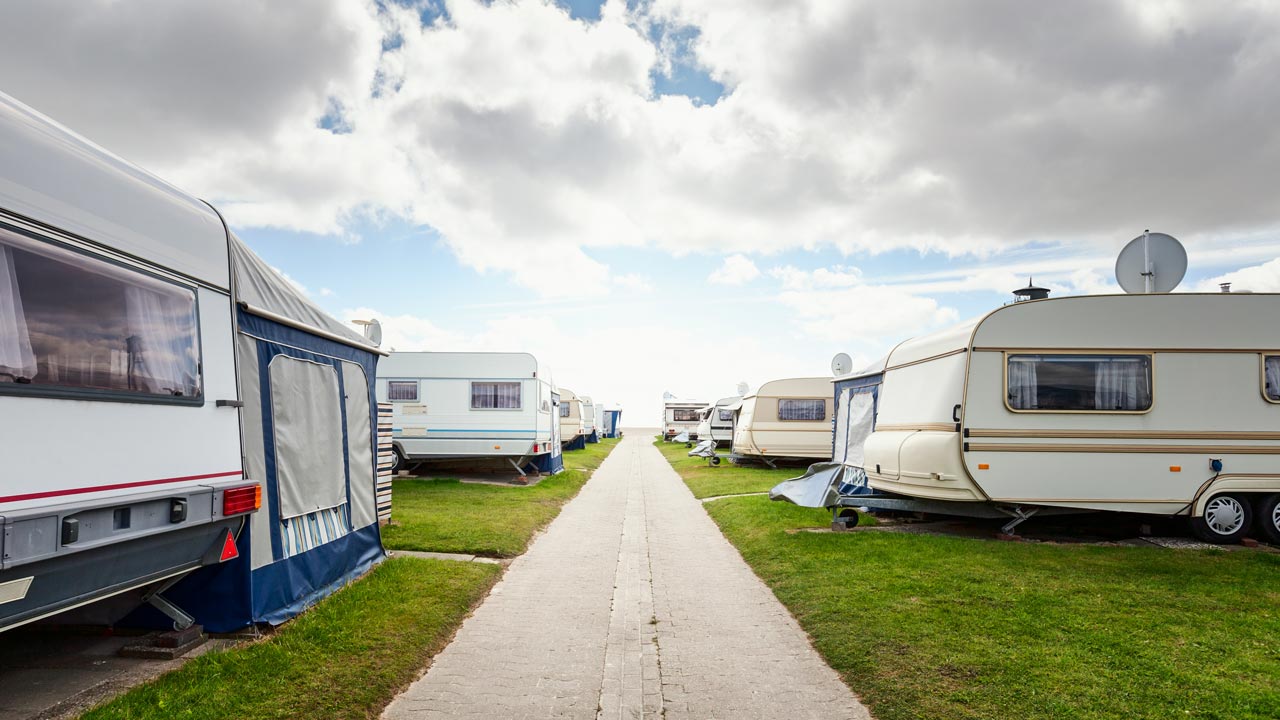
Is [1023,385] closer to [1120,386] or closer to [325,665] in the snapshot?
[1120,386]

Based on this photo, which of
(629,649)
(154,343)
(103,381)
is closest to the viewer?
(103,381)

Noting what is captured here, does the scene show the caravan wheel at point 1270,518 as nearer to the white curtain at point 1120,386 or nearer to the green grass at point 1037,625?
the green grass at point 1037,625

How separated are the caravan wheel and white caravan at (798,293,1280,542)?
12 mm

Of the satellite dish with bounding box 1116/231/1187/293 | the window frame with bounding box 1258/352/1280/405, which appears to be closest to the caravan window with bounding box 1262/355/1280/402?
the window frame with bounding box 1258/352/1280/405

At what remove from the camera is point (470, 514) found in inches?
457

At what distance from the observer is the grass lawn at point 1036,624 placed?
4.47m

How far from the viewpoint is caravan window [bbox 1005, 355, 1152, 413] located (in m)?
9.16

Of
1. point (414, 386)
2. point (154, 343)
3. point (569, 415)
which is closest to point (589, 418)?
point (569, 415)

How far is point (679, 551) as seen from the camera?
32.0 ft

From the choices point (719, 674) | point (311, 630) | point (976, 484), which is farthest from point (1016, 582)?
point (311, 630)

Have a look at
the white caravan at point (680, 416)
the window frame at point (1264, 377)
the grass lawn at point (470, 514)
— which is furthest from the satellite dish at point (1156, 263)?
the white caravan at point (680, 416)

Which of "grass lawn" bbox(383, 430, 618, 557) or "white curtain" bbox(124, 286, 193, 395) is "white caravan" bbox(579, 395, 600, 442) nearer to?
"grass lawn" bbox(383, 430, 618, 557)

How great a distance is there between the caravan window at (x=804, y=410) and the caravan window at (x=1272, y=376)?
12.5 metres

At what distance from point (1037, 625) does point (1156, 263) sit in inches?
282
